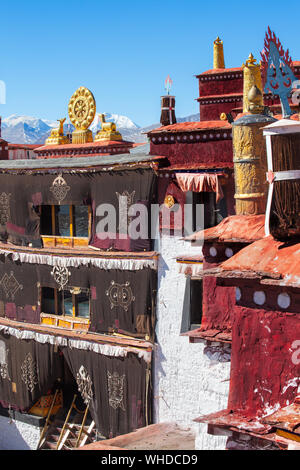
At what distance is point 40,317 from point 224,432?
12.6m

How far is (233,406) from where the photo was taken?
662cm

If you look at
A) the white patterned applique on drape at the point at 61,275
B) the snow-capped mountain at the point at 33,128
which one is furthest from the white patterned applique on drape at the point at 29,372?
the snow-capped mountain at the point at 33,128

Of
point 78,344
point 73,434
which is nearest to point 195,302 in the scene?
point 78,344

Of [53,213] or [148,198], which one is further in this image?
[53,213]

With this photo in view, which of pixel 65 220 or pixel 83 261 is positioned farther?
pixel 65 220

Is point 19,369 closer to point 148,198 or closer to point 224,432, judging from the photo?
point 148,198

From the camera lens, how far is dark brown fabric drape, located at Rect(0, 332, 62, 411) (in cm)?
1802

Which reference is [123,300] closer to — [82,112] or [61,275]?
[61,275]

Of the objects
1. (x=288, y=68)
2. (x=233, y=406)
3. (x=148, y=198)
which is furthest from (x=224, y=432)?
(x=148, y=198)

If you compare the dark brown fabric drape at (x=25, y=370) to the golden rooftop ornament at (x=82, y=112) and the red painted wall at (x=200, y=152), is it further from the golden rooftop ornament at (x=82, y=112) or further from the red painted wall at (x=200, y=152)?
the golden rooftop ornament at (x=82, y=112)

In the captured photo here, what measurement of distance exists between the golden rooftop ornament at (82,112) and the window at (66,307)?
7180mm

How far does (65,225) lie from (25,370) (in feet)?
15.1

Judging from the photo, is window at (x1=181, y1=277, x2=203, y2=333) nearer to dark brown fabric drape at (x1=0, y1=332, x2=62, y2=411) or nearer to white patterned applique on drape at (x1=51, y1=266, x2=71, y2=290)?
white patterned applique on drape at (x1=51, y1=266, x2=71, y2=290)

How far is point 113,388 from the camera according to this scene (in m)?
16.7
